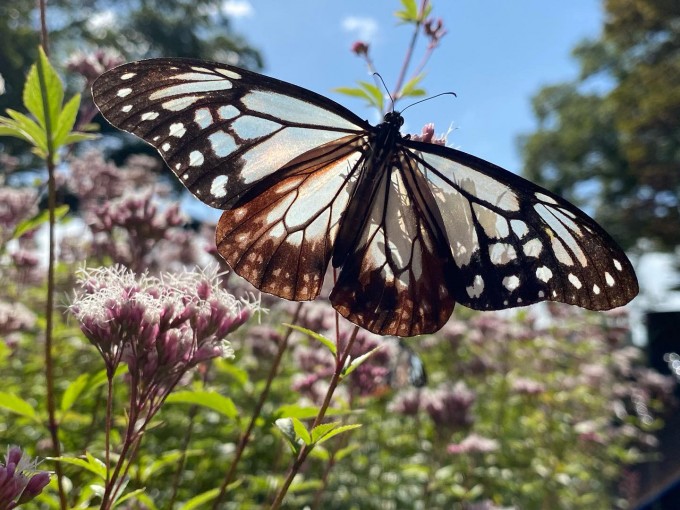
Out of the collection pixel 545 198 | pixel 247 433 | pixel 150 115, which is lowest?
pixel 247 433

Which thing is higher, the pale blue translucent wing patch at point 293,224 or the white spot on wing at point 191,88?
the white spot on wing at point 191,88

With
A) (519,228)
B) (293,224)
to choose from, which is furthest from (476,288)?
(293,224)

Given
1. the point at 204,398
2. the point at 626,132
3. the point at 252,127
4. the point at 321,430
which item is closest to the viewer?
the point at 321,430

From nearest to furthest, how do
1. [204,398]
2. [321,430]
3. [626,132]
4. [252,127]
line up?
[321,430]
[204,398]
[252,127]
[626,132]

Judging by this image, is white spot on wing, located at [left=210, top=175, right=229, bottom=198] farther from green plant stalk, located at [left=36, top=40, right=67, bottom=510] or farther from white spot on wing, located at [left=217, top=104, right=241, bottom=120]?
green plant stalk, located at [left=36, top=40, right=67, bottom=510]

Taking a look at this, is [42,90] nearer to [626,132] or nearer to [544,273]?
[544,273]

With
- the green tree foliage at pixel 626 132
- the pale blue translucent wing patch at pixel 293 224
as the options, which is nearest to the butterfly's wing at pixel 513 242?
the pale blue translucent wing patch at pixel 293 224

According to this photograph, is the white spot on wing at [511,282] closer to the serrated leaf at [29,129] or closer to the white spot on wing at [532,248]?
the white spot on wing at [532,248]
